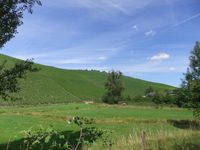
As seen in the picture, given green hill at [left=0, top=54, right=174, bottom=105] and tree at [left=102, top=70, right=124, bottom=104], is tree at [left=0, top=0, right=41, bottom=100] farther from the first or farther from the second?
tree at [left=102, top=70, right=124, bottom=104]

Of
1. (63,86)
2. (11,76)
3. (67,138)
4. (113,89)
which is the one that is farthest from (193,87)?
(63,86)

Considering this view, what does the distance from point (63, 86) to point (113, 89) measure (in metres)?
28.2

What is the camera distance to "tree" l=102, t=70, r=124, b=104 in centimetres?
13182

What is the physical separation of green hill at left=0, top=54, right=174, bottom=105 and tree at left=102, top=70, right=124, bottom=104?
8.87 meters

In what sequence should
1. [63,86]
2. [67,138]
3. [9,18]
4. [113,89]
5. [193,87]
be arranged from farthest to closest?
[63,86] < [113,89] < [193,87] < [9,18] < [67,138]

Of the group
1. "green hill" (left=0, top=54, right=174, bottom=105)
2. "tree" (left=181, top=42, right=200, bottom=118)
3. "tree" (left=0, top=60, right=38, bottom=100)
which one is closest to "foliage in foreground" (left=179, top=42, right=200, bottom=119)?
"tree" (left=181, top=42, right=200, bottom=118)

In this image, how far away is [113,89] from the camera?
13800 cm

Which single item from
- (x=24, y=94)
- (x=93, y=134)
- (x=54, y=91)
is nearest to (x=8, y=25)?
(x=93, y=134)

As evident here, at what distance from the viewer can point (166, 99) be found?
371 ft

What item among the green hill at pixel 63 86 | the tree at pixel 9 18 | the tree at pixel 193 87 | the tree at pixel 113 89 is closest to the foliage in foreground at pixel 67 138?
the tree at pixel 9 18

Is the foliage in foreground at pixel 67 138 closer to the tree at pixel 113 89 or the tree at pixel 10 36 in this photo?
the tree at pixel 10 36

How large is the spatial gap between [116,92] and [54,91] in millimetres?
22080

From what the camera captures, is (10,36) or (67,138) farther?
(10,36)

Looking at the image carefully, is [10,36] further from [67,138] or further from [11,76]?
[67,138]
